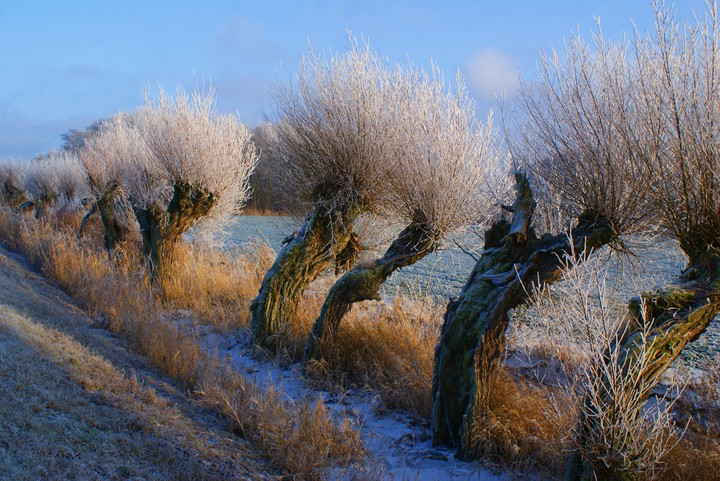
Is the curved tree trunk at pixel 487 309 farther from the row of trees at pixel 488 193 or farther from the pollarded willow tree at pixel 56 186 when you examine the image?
the pollarded willow tree at pixel 56 186

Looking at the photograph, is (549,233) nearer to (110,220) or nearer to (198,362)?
(198,362)

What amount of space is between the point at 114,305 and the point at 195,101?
16.7ft

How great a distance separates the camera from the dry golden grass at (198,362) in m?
4.81

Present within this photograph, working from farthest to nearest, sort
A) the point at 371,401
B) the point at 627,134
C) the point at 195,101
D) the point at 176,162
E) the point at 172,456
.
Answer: the point at 195,101 → the point at 176,162 → the point at 371,401 → the point at 627,134 → the point at 172,456

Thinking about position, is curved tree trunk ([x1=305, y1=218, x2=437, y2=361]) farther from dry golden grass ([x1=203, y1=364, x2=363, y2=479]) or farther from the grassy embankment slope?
the grassy embankment slope

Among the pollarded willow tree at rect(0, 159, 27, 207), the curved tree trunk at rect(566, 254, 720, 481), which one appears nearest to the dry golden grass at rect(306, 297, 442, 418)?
the curved tree trunk at rect(566, 254, 720, 481)

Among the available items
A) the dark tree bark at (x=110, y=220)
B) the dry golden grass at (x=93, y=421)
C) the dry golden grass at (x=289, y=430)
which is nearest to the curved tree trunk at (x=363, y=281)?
the dry golden grass at (x=289, y=430)

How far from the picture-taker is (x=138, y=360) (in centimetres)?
666

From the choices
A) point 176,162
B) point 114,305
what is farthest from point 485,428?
point 176,162

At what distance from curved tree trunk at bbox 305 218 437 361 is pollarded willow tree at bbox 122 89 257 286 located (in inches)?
190

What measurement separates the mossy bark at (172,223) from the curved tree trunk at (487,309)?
A: 7.20 meters

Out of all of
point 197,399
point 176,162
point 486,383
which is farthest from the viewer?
point 176,162

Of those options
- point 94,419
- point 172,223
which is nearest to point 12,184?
point 172,223

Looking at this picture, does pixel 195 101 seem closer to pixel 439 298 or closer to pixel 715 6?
pixel 439 298
